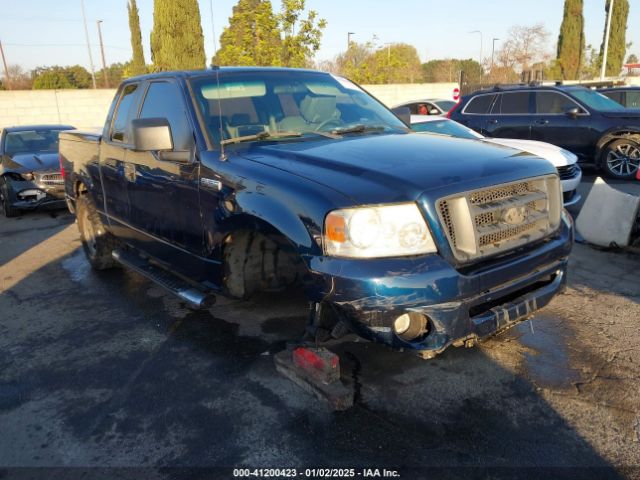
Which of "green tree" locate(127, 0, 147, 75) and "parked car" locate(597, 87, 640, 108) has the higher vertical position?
"green tree" locate(127, 0, 147, 75)

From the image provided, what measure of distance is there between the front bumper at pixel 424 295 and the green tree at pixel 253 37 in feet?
64.0

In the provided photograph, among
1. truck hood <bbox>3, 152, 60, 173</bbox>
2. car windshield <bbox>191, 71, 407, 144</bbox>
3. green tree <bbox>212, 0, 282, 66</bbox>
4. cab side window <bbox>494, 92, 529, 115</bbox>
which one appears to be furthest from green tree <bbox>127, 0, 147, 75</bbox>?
car windshield <bbox>191, 71, 407, 144</bbox>

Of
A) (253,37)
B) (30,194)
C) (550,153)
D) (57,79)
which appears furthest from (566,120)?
(57,79)

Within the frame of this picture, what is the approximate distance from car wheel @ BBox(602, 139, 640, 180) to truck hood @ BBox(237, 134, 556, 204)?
7.41 metres

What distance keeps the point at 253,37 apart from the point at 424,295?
20.4m

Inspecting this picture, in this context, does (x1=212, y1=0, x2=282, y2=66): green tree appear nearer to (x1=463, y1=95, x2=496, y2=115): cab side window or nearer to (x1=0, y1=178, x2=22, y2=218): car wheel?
(x1=463, y1=95, x2=496, y2=115): cab side window

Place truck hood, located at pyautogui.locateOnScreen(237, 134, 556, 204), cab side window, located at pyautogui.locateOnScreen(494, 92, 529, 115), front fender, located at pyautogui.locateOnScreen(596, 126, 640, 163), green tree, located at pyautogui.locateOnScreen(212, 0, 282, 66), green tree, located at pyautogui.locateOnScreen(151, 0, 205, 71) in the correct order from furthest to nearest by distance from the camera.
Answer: green tree, located at pyautogui.locateOnScreen(212, 0, 282, 66)
green tree, located at pyautogui.locateOnScreen(151, 0, 205, 71)
cab side window, located at pyautogui.locateOnScreen(494, 92, 529, 115)
front fender, located at pyautogui.locateOnScreen(596, 126, 640, 163)
truck hood, located at pyautogui.locateOnScreen(237, 134, 556, 204)

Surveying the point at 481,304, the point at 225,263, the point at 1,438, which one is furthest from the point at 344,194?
the point at 1,438

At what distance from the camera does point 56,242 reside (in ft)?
24.5

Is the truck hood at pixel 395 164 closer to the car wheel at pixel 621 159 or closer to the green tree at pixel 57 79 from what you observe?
the car wheel at pixel 621 159

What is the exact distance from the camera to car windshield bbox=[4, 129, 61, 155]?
10047mm

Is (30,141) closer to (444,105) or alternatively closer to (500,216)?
(500,216)

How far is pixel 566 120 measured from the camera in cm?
1008

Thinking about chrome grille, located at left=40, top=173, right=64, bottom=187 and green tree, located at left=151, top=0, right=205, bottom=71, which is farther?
green tree, located at left=151, top=0, right=205, bottom=71
